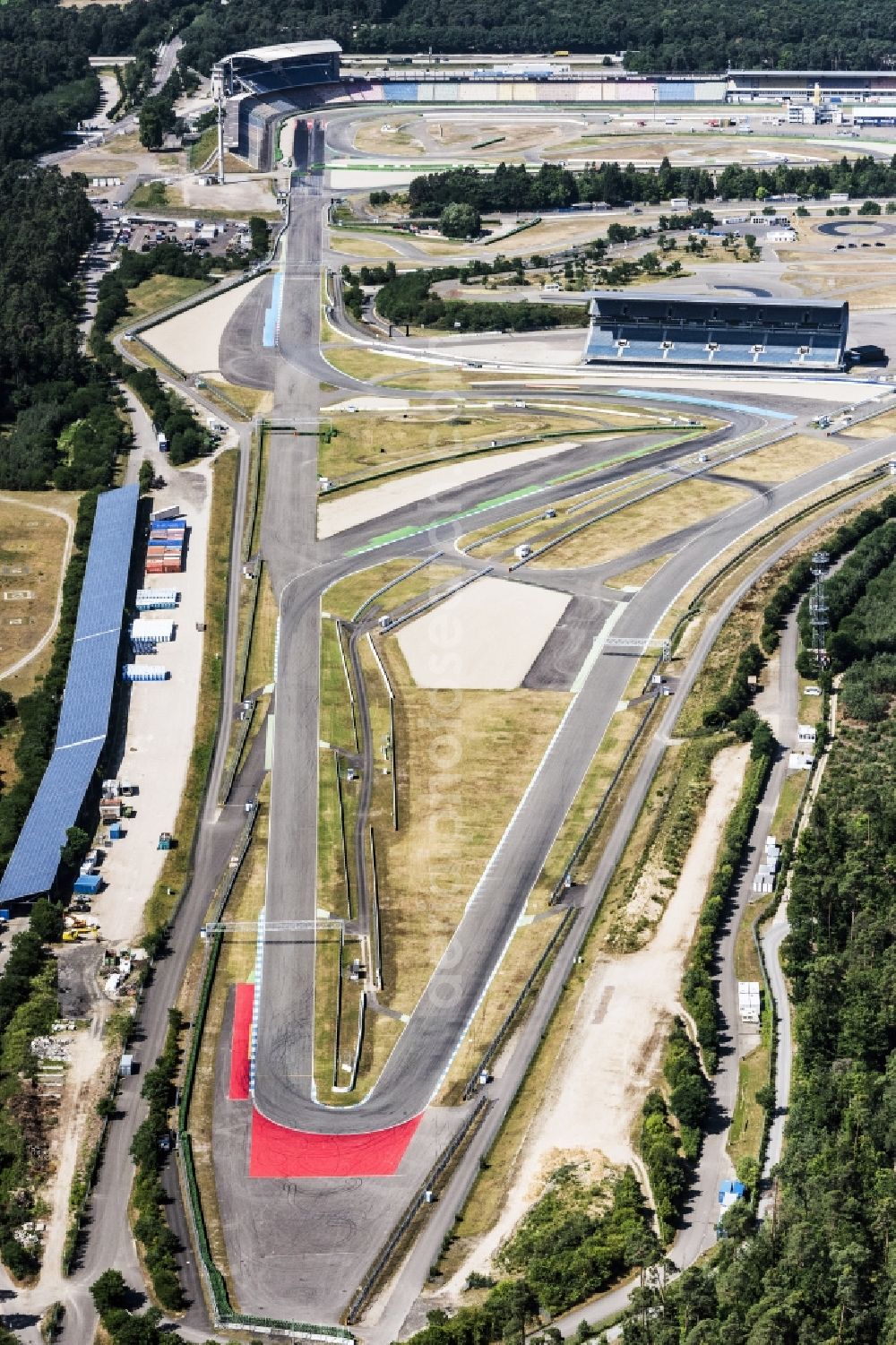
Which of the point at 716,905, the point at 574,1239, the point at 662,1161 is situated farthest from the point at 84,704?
the point at 574,1239

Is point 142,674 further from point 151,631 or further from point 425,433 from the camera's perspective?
point 425,433

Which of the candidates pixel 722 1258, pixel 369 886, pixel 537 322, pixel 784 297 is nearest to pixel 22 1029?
pixel 369 886

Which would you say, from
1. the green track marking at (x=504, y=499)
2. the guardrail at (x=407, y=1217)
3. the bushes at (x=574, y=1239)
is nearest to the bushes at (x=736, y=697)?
the green track marking at (x=504, y=499)

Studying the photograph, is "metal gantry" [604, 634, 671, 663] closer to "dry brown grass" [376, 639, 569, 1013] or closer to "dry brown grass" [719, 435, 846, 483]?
"dry brown grass" [376, 639, 569, 1013]

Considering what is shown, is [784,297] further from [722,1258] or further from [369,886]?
[722,1258]

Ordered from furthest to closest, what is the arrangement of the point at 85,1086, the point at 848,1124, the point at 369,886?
1. the point at 369,886
2. the point at 85,1086
3. the point at 848,1124


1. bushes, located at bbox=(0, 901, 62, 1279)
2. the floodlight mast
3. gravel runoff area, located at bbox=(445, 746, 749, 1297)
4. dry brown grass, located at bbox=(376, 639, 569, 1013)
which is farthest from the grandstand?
bushes, located at bbox=(0, 901, 62, 1279)

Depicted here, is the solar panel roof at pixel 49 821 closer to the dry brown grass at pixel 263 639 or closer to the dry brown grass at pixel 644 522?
the dry brown grass at pixel 263 639
